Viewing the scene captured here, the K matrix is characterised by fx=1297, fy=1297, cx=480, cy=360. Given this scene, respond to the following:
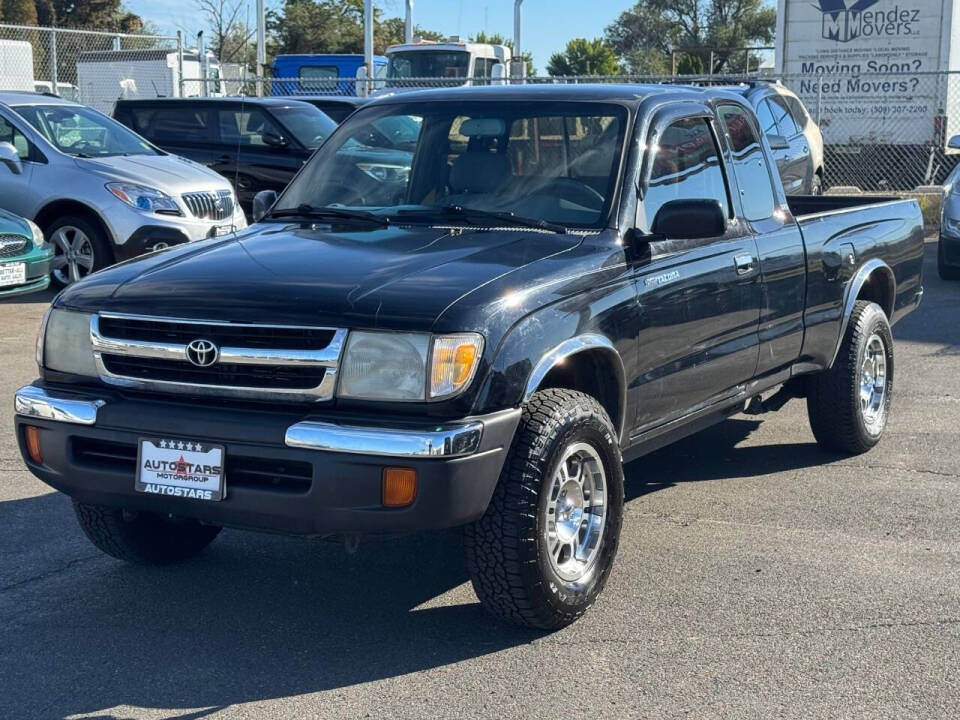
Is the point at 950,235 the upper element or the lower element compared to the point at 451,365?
lower

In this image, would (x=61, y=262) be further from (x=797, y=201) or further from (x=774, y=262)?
(x=774, y=262)

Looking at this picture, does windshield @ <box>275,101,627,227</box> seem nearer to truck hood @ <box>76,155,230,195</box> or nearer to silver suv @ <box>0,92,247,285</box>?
silver suv @ <box>0,92,247,285</box>

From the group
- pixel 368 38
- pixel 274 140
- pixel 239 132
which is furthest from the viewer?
pixel 368 38

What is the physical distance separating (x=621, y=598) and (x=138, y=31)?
4759 centimetres

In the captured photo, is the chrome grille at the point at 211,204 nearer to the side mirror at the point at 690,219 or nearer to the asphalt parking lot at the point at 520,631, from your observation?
the asphalt parking lot at the point at 520,631

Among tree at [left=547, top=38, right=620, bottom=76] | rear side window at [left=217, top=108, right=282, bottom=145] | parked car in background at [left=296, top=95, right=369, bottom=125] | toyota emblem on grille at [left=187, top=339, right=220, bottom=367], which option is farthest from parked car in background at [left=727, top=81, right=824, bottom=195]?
tree at [left=547, top=38, right=620, bottom=76]

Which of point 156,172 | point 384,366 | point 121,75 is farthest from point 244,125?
point 384,366

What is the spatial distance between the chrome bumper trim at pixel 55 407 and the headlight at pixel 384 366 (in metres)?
0.87

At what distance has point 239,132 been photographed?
15328mm

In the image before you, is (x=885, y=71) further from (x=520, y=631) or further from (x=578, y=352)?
(x=520, y=631)

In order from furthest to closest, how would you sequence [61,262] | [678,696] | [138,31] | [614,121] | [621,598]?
[138,31] → [61,262] → [614,121] → [621,598] → [678,696]

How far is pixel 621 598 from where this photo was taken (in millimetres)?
4691

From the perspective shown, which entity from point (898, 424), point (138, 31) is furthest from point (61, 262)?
point (138, 31)

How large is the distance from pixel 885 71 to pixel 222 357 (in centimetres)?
1771
